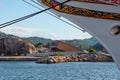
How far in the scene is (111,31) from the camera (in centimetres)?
1147

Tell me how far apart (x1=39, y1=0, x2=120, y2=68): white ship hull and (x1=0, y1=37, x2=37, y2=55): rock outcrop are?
101558 millimetres

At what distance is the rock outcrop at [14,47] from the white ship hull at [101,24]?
10156 cm

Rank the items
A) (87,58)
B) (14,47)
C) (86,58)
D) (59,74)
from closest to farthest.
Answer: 1. (59,74)
2. (87,58)
3. (86,58)
4. (14,47)

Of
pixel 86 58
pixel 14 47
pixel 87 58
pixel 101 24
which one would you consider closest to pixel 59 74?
pixel 101 24

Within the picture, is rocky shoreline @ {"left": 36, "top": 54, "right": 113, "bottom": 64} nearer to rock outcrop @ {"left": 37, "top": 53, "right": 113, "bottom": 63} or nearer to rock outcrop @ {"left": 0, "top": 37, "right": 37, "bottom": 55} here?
rock outcrop @ {"left": 37, "top": 53, "right": 113, "bottom": 63}

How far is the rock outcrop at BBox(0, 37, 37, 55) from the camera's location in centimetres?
11394

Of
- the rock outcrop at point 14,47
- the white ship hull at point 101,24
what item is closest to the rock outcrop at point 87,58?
the rock outcrop at point 14,47

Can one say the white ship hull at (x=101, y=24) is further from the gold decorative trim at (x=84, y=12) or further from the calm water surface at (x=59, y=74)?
the calm water surface at (x=59, y=74)

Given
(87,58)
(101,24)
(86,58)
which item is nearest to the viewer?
(101,24)

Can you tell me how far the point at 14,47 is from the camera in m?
114

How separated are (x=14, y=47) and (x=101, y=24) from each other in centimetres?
10368

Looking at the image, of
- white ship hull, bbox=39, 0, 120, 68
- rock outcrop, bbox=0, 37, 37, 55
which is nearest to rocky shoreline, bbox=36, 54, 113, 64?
rock outcrop, bbox=0, 37, 37, 55

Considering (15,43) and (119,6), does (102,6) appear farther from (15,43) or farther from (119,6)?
(15,43)

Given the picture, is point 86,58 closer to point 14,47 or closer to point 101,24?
point 14,47
